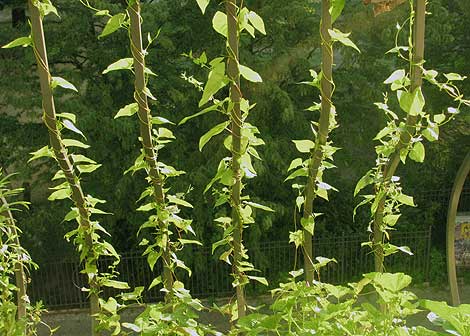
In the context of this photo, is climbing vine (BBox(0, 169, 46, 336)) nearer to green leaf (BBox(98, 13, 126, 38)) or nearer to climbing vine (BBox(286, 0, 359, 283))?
green leaf (BBox(98, 13, 126, 38))

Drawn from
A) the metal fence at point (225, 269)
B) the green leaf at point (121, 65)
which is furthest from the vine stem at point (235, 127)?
the metal fence at point (225, 269)

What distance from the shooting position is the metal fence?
25.0ft

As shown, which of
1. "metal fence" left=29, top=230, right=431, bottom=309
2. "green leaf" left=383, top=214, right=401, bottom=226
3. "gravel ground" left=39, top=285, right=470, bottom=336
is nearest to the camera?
"green leaf" left=383, top=214, right=401, bottom=226

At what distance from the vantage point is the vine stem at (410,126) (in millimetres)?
1286

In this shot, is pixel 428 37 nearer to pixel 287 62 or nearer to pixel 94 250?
pixel 287 62

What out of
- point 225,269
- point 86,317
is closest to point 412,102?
point 225,269

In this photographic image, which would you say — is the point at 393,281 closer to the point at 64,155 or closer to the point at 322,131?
the point at 322,131

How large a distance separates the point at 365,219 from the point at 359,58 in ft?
8.67

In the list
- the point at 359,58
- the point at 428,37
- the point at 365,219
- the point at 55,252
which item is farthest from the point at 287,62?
the point at 55,252

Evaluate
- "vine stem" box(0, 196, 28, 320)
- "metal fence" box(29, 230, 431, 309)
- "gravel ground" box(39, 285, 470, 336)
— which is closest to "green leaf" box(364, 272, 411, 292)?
"vine stem" box(0, 196, 28, 320)

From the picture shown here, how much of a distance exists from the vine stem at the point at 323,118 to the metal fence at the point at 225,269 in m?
6.02

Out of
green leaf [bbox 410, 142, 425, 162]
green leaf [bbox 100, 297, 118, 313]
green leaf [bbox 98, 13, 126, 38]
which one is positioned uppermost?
green leaf [bbox 98, 13, 126, 38]

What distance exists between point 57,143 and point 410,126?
0.85 meters

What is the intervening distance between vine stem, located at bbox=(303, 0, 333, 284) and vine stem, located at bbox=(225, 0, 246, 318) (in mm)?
191
